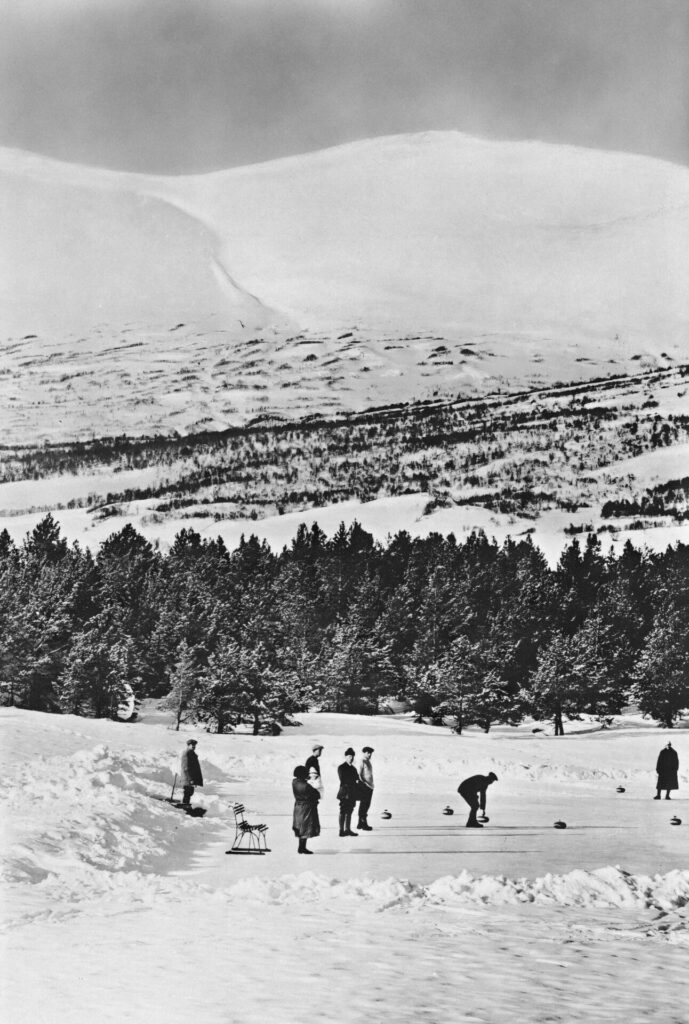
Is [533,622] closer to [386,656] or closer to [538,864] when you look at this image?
[386,656]

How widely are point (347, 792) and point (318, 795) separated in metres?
1.67

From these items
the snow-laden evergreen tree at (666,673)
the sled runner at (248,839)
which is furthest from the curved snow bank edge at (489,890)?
the snow-laden evergreen tree at (666,673)

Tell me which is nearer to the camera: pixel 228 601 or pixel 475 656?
pixel 475 656

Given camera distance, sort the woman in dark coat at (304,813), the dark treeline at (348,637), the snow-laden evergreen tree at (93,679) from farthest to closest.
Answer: the dark treeline at (348,637) → the snow-laden evergreen tree at (93,679) → the woman in dark coat at (304,813)

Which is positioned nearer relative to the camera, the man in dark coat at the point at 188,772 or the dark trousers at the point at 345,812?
the dark trousers at the point at 345,812

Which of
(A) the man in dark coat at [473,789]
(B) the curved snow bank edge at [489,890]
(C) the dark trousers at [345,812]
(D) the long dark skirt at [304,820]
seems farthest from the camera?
(A) the man in dark coat at [473,789]

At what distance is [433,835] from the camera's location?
20.3 meters

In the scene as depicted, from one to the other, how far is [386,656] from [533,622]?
13601mm

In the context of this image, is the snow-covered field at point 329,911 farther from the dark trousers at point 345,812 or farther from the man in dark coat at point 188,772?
the man in dark coat at point 188,772

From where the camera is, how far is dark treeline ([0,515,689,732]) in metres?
60.2

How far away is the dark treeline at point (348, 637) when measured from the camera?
2368 inches

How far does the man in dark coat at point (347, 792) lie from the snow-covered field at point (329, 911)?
0.48 metres

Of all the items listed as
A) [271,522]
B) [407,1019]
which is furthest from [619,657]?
[271,522]

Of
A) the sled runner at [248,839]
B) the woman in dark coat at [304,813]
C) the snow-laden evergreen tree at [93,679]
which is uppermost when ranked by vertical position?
the snow-laden evergreen tree at [93,679]
